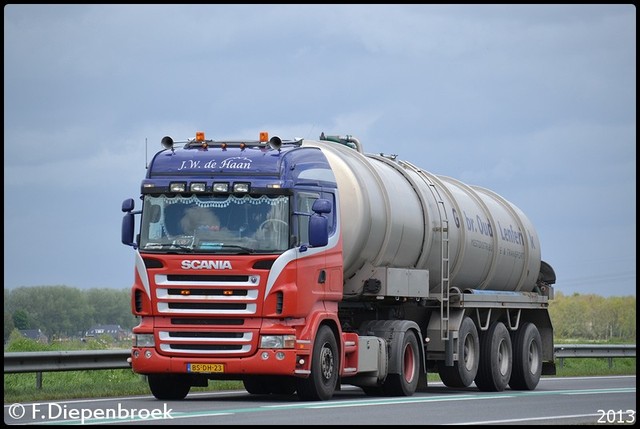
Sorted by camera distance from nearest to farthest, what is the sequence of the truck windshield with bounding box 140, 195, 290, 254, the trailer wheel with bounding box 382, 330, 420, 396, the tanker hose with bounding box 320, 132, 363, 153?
the truck windshield with bounding box 140, 195, 290, 254 → the trailer wheel with bounding box 382, 330, 420, 396 → the tanker hose with bounding box 320, 132, 363, 153

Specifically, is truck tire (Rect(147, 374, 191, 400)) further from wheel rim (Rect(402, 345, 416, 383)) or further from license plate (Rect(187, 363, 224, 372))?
wheel rim (Rect(402, 345, 416, 383))

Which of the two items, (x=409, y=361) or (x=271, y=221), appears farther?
(x=409, y=361)

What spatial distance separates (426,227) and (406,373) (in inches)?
108

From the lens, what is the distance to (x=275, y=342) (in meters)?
21.3

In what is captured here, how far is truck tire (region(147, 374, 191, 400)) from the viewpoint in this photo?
879 inches

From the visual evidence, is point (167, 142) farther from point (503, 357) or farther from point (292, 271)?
point (503, 357)

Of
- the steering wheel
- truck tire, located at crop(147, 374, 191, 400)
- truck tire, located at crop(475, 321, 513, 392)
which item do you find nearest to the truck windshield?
the steering wheel

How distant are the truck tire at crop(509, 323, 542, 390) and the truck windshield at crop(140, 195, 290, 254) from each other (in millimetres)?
9684

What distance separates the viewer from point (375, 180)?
24.6 metres

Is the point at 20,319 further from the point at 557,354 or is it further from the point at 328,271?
Answer: the point at 328,271

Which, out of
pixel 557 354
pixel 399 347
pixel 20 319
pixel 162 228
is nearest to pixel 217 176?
pixel 162 228

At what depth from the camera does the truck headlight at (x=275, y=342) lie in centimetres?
2127

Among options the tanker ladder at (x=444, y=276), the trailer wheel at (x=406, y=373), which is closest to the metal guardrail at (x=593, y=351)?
the tanker ladder at (x=444, y=276)

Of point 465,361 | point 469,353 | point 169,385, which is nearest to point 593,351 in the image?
point 469,353
